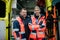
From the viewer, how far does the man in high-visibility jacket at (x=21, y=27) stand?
24.2 ft

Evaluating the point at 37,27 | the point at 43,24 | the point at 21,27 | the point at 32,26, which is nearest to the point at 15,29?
the point at 21,27

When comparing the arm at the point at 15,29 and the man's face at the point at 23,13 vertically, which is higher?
the man's face at the point at 23,13

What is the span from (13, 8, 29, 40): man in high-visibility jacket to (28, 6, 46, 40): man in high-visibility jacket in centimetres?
14

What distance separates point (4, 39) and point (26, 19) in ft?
2.46

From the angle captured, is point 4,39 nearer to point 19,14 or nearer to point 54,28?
point 19,14

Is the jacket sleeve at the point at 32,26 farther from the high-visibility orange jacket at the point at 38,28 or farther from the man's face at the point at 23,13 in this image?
the man's face at the point at 23,13

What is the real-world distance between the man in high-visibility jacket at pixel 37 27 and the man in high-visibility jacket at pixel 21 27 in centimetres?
14

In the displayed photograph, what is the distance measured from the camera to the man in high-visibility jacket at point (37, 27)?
24.1 feet

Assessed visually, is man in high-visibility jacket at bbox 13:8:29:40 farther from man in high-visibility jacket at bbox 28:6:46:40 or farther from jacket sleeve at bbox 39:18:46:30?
jacket sleeve at bbox 39:18:46:30

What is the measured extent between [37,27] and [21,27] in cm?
41

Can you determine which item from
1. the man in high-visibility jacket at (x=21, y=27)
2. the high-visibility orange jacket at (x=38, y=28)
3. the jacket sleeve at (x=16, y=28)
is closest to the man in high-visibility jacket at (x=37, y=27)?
the high-visibility orange jacket at (x=38, y=28)

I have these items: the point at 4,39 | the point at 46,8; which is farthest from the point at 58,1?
the point at 4,39

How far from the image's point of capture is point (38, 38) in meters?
7.36

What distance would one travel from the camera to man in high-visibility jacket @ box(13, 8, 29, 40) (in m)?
7.38
